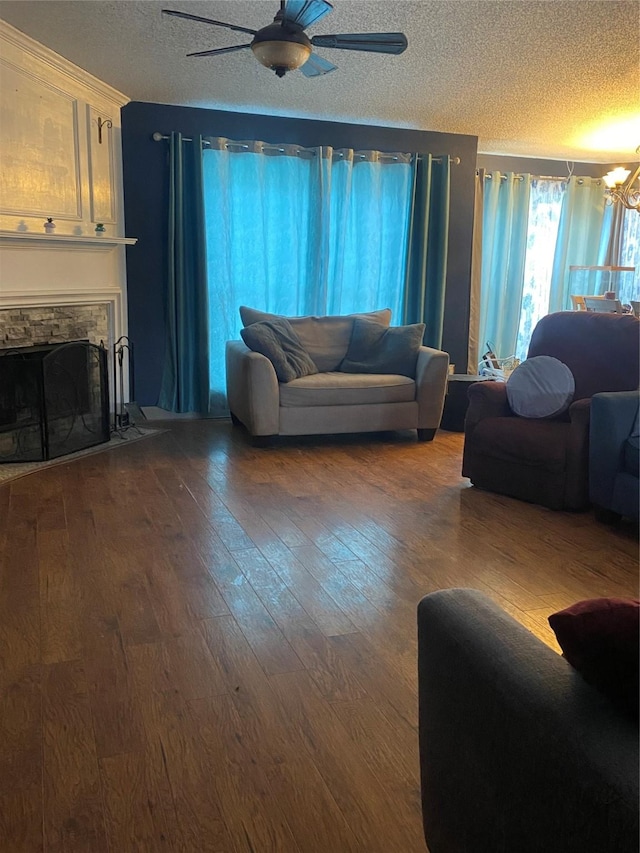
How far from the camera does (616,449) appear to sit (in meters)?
3.29

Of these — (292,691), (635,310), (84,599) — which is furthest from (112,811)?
(635,310)

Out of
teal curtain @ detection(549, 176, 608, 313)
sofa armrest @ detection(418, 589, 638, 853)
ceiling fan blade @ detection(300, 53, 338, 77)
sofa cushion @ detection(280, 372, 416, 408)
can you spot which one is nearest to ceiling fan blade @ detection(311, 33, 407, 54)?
ceiling fan blade @ detection(300, 53, 338, 77)

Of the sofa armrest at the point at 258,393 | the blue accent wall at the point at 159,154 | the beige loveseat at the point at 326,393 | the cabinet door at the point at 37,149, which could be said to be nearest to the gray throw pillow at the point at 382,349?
the beige loveseat at the point at 326,393

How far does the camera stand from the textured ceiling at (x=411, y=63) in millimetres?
3314

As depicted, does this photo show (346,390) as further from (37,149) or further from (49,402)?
(37,149)

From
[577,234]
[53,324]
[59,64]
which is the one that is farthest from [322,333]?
[577,234]

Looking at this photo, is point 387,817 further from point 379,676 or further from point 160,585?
point 160,585

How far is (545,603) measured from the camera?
2.55m

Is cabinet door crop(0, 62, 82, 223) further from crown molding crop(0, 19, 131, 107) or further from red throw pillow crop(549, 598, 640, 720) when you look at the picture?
red throw pillow crop(549, 598, 640, 720)

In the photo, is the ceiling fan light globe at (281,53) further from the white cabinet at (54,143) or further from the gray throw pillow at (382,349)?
the gray throw pillow at (382,349)

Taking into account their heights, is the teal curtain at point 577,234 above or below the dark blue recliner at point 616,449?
above

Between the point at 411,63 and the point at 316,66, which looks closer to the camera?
the point at 316,66

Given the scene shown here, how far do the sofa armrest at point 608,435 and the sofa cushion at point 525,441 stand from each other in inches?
7.8

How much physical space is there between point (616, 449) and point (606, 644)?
2575 millimetres
